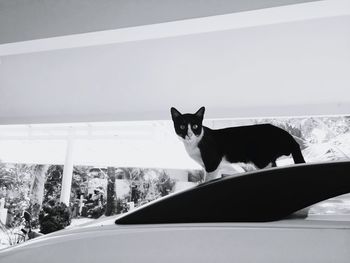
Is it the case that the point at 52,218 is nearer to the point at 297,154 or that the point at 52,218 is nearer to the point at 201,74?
→ the point at 201,74

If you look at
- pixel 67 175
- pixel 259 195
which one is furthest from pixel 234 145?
pixel 67 175

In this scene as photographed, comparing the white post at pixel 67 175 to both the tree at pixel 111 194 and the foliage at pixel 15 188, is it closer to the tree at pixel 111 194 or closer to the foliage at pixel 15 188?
the foliage at pixel 15 188

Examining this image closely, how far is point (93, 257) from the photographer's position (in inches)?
15.8

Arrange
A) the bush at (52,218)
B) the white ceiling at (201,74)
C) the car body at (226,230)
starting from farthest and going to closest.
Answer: the bush at (52,218) < the white ceiling at (201,74) < the car body at (226,230)

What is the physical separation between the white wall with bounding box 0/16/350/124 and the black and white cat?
1.11 metres

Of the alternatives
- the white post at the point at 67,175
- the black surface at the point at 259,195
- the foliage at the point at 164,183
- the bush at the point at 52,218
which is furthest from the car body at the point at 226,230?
the foliage at the point at 164,183

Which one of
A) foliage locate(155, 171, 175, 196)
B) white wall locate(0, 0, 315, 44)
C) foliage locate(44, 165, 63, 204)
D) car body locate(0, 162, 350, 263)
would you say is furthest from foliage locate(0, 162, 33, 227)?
car body locate(0, 162, 350, 263)

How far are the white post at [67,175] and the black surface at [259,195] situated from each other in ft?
14.7

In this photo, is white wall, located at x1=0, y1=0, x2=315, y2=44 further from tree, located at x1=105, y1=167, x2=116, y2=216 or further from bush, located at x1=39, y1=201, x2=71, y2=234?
tree, located at x1=105, y1=167, x2=116, y2=216

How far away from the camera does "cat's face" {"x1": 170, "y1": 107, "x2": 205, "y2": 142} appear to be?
1742 mm

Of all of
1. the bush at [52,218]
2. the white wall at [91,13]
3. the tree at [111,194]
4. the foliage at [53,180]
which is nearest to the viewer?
the white wall at [91,13]

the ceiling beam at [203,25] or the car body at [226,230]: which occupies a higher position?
the ceiling beam at [203,25]

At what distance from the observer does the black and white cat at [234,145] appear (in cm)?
155

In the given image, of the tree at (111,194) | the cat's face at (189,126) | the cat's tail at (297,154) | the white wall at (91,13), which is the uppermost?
the white wall at (91,13)
